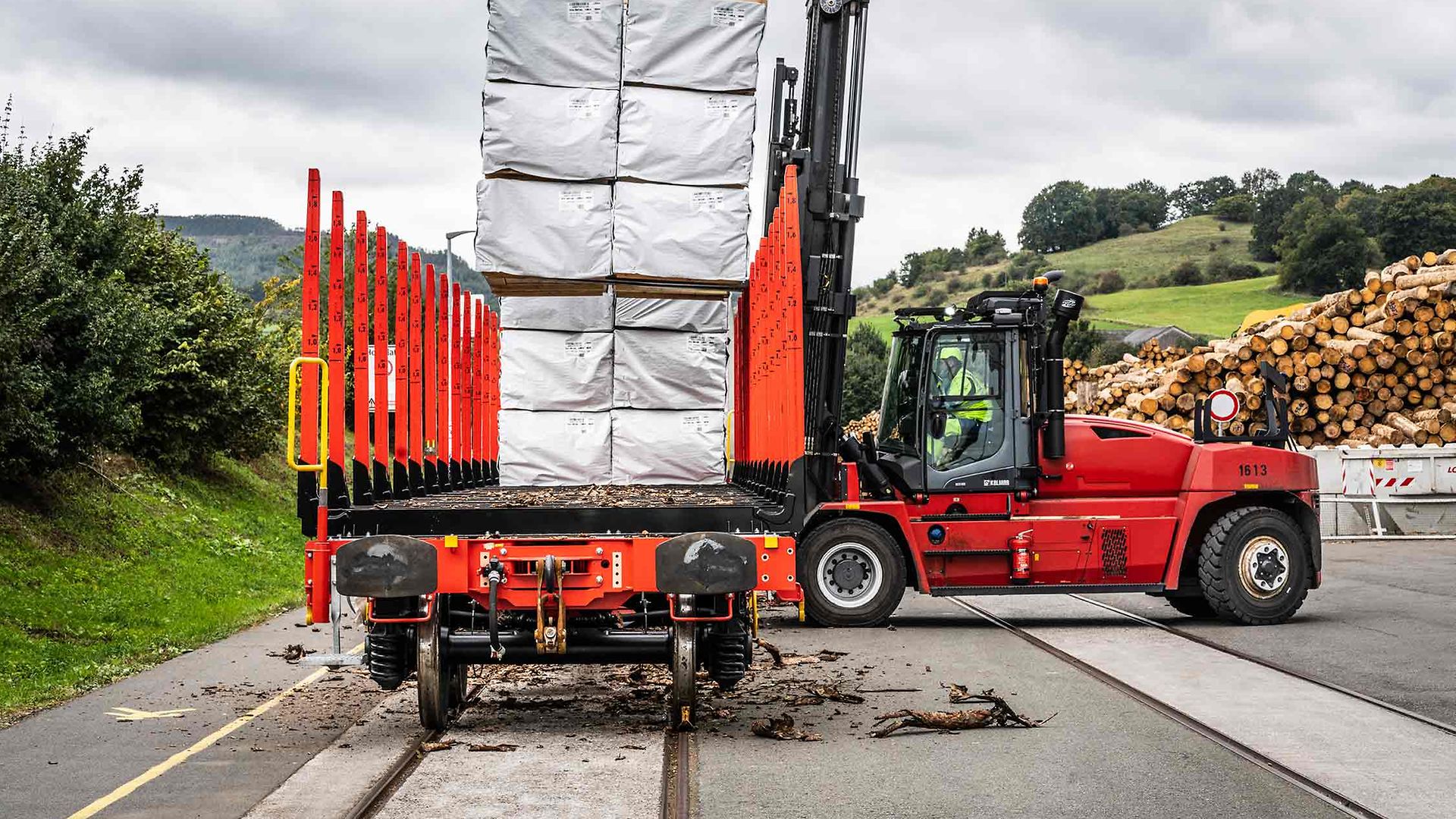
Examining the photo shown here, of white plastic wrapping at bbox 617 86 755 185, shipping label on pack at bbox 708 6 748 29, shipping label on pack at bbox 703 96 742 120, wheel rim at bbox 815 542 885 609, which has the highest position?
shipping label on pack at bbox 708 6 748 29

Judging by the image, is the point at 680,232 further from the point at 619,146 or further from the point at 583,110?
the point at 583,110

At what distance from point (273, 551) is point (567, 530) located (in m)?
15.1

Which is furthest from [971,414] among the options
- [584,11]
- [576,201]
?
[584,11]

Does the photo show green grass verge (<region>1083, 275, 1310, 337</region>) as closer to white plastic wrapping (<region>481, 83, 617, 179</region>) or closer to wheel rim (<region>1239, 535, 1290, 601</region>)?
wheel rim (<region>1239, 535, 1290, 601</region>)

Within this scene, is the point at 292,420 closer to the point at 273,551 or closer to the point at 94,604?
the point at 94,604

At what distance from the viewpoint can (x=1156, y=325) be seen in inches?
3113

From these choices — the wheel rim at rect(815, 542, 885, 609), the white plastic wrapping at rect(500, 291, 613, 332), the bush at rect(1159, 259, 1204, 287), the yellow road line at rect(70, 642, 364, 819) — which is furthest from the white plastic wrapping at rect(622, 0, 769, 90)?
the bush at rect(1159, 259, 1204, 287)

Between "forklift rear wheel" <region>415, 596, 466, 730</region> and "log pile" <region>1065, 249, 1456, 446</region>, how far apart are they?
20287 mm

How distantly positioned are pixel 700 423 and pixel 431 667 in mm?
3802

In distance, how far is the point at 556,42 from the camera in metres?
10.4

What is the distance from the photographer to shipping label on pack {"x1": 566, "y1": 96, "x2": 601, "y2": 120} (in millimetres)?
10250

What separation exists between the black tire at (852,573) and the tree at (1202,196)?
122 meters

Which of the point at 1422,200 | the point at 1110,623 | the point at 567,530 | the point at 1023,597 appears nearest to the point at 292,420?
the point at 567,530

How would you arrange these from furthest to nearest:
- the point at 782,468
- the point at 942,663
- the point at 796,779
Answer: the point at 942,663 < the point at 782,468 < the point at 796,779
